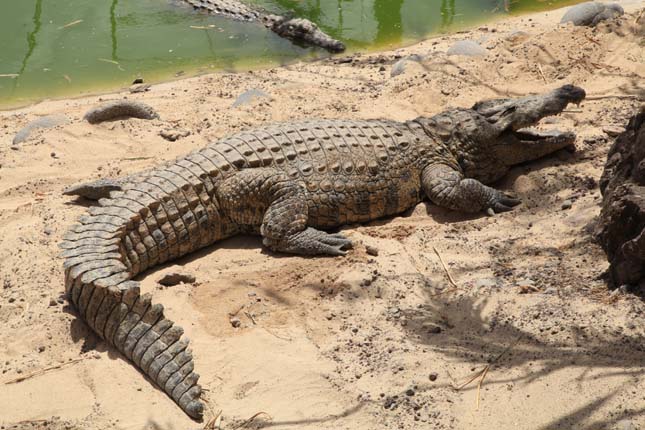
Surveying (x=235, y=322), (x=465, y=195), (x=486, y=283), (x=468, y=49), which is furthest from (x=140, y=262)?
(x=468, y=49)

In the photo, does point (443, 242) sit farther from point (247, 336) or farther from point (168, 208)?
point (168, 208)

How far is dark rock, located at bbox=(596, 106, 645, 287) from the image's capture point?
12.4ft

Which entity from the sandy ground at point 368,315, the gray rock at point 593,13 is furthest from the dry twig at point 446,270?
the gray rock at point 593,13

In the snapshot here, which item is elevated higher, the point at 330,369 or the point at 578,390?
the point at 578,390

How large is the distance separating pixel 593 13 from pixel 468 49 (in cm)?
150

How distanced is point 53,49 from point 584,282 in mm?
8517

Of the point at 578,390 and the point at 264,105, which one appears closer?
the point at 578,390

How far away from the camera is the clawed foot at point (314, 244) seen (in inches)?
211

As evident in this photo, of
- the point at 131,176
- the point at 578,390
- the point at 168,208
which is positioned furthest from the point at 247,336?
the point at 131,176

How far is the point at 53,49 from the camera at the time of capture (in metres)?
10.3

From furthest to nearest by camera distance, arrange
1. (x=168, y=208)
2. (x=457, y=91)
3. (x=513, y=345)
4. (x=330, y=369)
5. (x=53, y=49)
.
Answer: (x=53, y=49) → (x=457, y=91) → (x=168, y=208) → (x=330, y=369) → (x=513, y=345)

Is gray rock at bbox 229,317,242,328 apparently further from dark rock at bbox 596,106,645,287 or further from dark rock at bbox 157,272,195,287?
dark rock at bbox 596,106,645,287

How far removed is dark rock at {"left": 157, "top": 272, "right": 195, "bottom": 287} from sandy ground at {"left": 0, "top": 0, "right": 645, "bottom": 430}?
0.05m

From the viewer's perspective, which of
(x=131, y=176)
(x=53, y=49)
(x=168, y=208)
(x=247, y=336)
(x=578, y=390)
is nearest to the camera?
(x=578, y=390)
